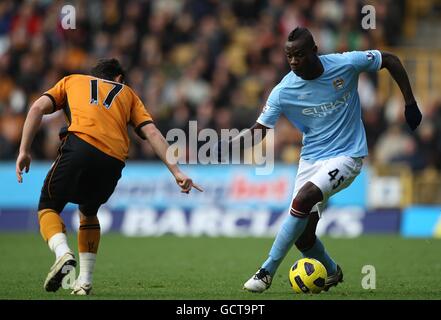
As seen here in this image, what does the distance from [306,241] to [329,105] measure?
1369mm

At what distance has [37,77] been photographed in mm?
21906

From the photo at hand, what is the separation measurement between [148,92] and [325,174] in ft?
42.1

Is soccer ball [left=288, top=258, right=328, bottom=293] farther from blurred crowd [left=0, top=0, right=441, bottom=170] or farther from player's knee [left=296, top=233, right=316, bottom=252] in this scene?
blurred crowd [left=0, top=0, right=441, bottom=170]

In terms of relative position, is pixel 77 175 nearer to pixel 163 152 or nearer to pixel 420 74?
pixel 163 152

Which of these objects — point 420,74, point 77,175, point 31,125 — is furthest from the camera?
point 420,74

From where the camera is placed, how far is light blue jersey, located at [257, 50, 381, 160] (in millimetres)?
9547

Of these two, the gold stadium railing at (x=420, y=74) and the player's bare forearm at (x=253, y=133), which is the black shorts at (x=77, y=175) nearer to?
the player's bare forearm at (x=253, y=133)

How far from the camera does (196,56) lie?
22.4 meters

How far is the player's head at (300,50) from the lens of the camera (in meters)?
9.30

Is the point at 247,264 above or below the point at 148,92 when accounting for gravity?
below

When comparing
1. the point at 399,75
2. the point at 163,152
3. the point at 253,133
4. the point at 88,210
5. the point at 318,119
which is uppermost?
the point at 399,75

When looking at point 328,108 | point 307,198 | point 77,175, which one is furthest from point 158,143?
point 328,108
